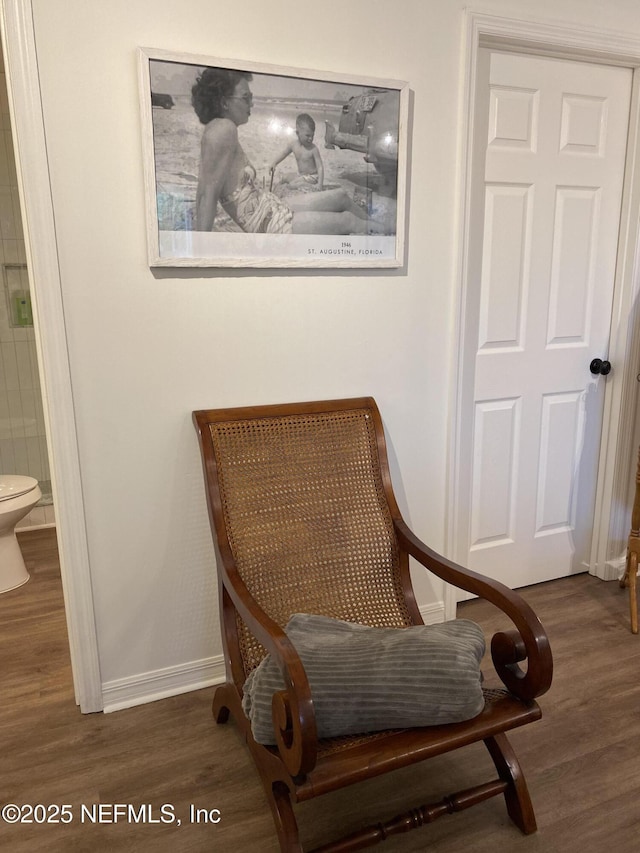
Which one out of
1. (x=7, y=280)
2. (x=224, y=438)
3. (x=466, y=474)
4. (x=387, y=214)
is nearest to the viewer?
(x=224, y=438)

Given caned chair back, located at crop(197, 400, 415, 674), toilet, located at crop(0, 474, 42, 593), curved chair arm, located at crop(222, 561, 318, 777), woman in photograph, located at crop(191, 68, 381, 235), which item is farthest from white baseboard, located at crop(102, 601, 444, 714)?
woman in photograph, located at crop(191, 68, 381, 235)

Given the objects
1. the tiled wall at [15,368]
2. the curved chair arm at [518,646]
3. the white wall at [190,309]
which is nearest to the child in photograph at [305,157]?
the white wall at [190,309]

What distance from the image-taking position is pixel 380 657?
4.66 ft

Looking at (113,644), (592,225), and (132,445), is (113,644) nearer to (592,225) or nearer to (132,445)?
(132,445)

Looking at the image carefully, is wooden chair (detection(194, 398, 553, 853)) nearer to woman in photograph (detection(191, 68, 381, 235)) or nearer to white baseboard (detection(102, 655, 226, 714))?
white baseboard (detection(102, 655, 226, 714))

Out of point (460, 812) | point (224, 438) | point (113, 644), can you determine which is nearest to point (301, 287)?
point (224, 438)

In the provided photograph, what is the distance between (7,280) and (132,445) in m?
2.21

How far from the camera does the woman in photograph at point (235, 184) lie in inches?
68.6

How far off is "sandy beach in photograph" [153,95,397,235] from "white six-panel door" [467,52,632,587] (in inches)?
19.9

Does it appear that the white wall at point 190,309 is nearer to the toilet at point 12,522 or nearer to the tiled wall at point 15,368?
the toilet at point 12,522

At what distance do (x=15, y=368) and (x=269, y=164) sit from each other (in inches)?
94.7

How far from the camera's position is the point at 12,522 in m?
2.71

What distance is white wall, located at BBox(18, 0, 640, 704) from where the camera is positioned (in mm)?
1675

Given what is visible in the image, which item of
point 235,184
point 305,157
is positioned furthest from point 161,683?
point 305,157
